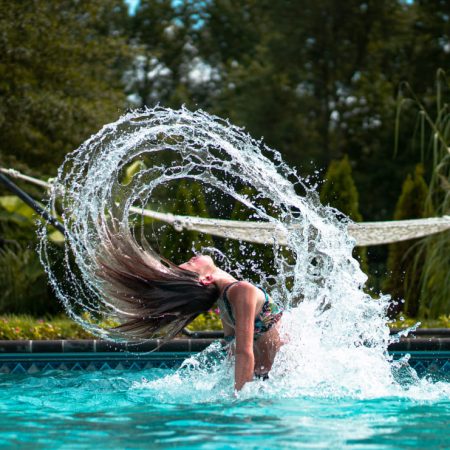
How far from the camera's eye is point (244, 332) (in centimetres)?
470

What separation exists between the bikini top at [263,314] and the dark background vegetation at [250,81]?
19.6ft

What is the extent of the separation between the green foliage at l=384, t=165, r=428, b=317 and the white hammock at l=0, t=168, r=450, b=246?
1.58 m

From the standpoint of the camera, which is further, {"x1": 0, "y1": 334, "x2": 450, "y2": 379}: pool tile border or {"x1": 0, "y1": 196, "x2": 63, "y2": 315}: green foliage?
{"x1": 0, "y1": 196, "x2": 63, "y2": 315}: green foliage

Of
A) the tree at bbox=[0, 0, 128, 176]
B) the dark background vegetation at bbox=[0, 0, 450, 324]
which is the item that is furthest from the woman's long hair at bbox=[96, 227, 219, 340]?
the tree at bbox=[0, 0, 128, 176]

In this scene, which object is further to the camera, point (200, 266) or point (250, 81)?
point (250, 81)

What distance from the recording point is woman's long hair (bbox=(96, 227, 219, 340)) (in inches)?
199

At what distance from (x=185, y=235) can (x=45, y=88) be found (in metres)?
5.44

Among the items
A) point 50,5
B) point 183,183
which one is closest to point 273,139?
point 50,5

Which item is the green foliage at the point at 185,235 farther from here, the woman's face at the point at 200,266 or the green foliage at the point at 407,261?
the woman's face at the point at 200,266

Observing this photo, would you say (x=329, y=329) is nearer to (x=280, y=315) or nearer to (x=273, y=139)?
(x=280, y=315)

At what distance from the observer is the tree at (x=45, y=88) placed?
48.2 ft

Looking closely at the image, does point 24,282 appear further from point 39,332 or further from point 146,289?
point 146,289

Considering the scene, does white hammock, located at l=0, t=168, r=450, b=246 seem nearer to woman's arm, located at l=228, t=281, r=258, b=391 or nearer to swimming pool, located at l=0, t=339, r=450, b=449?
swimming pool, located at l=0, t=339, r=450, b=449

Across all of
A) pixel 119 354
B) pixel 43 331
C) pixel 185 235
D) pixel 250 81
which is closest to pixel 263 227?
pixel 119 354
